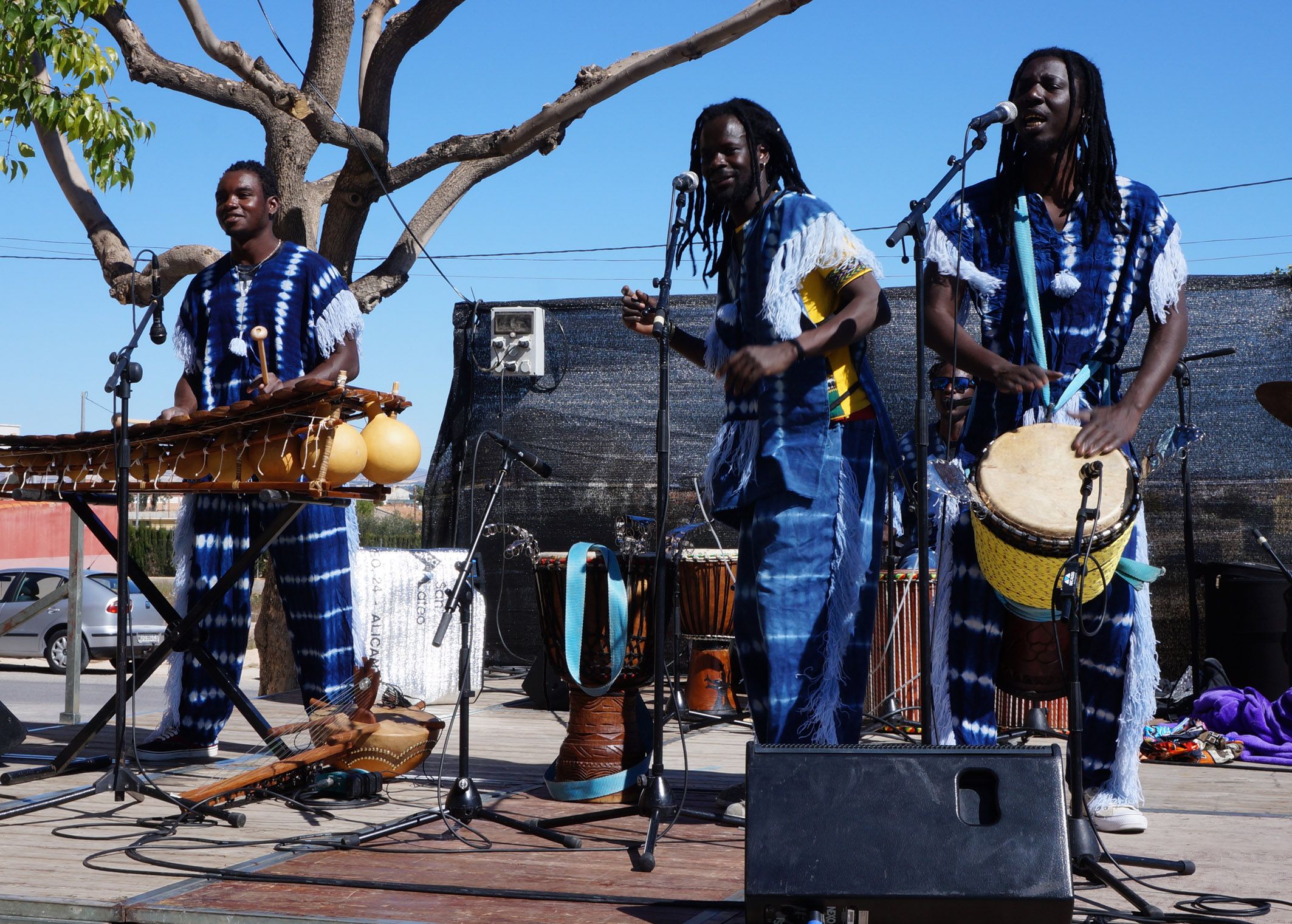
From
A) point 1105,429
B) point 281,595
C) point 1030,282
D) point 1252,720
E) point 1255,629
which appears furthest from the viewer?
point 1255,629

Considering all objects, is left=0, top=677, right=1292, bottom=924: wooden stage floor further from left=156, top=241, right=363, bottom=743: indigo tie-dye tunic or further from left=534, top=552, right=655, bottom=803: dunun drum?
left=156, top=241, right=363, bottom=743: indigo tie-dye tunic

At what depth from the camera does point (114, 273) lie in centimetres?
798

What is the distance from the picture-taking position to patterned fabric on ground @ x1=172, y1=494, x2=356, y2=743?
16.2 ft

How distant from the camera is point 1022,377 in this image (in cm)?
359

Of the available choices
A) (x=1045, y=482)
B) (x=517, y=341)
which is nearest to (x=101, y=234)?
(x=517, y=341)

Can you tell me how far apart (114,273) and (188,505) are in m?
3.55

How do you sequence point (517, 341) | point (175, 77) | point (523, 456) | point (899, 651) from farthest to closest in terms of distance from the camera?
point (517, 341) → point (175, 77) → point (899, 651) → point (523, 456)

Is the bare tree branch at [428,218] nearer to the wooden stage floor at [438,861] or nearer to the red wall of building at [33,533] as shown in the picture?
the wooden stage floor at [438,861]

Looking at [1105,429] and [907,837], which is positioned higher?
[1105,429]

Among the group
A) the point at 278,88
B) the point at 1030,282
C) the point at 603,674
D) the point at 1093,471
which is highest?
the point at 278,88

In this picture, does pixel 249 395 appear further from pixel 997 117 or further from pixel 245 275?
pixel 997 117

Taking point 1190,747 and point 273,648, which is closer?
point 1190,747

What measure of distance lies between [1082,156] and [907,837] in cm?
220

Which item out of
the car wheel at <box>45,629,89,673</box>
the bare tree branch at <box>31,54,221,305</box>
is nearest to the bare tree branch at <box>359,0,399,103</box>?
the bare tree branch at <box>31,54,221,305</box>
